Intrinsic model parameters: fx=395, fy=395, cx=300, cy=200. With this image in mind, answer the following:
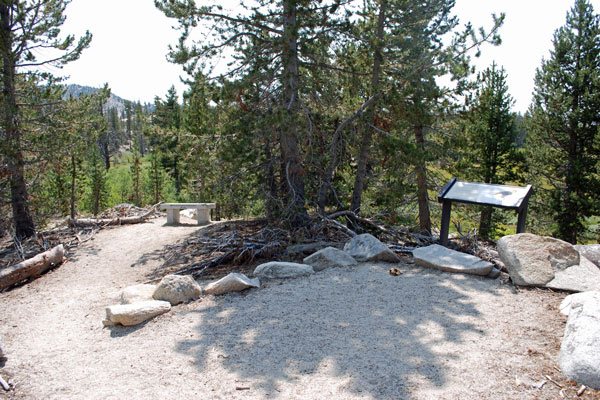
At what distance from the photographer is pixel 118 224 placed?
40.7ft

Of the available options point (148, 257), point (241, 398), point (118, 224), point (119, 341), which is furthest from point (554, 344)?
point (118, 224)

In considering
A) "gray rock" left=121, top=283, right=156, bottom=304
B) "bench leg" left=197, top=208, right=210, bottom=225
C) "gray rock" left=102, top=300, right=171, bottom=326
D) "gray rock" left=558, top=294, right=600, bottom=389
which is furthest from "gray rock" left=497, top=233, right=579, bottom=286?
"bench leg" left=197, top=208, right=210, bottom=225

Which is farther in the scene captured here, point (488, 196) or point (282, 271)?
point (488, 196)

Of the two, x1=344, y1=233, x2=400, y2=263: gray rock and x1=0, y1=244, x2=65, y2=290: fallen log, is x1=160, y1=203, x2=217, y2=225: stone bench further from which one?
x1=344, y1=233, x2=400, y2=263: gray rock

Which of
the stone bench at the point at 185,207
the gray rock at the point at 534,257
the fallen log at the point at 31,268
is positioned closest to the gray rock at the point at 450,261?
the gray rock at the point at 534,257

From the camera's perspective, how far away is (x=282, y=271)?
6.30 m

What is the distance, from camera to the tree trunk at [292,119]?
25.2ft

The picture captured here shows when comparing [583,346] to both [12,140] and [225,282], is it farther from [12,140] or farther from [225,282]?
[12,140]

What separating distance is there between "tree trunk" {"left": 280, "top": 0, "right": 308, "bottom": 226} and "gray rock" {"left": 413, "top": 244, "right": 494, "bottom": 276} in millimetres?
2860

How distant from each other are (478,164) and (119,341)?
791 inches

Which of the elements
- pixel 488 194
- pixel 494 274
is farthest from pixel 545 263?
pixel 488 194

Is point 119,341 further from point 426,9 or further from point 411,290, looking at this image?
point 426,9

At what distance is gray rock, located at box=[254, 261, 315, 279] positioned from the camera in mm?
6273

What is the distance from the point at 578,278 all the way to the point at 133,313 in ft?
19.3
